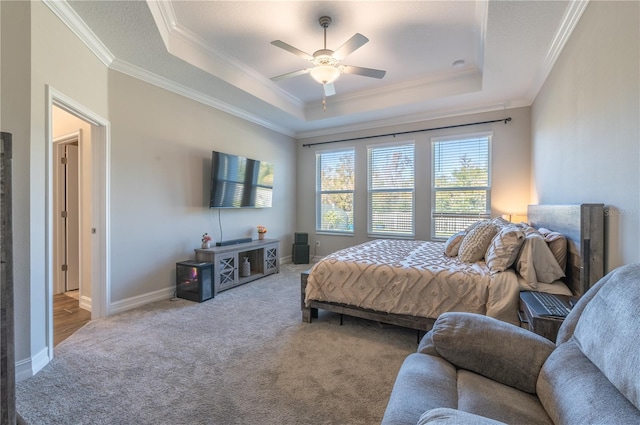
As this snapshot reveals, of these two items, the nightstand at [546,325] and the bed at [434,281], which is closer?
the nightstand at [546,325]

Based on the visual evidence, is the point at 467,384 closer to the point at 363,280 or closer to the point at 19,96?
the point at 363,280

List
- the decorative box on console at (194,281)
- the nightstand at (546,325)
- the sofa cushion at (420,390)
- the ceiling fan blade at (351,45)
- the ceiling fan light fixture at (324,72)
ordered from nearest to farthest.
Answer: the sofa cushion at (420,390) < the nightstand at (546,325) < the ceiling fan blade at (351,45) < the ceiling fan light fixture at (324,72) < the decorative box on console at (194,281)

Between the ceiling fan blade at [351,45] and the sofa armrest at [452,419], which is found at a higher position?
the ceiling fan blade at [351,45]

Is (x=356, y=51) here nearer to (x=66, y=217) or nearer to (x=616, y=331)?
(x=616, y=331)

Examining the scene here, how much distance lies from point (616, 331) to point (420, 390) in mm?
618

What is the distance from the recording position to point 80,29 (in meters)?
2.48

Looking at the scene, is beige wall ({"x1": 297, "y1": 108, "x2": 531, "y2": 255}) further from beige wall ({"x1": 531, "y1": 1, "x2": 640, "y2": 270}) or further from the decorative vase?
the decorative vase

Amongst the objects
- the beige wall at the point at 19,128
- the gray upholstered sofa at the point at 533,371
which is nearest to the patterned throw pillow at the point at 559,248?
the gray upholstered sofa at the point at 533,371

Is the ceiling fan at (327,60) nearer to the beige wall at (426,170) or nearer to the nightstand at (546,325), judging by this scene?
the beige wall at (426,170)

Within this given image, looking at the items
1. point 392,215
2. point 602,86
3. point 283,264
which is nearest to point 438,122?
point 392,215

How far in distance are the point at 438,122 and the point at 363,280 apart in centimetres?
344

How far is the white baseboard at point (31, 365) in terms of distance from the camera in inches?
73.4

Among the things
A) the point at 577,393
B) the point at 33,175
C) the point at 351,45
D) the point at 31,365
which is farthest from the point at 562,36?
the point at 31,365

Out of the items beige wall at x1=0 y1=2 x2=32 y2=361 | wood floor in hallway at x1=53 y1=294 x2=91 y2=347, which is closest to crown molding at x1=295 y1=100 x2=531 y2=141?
beige wall at x1=0 y1=2 x2=32 y2=361
